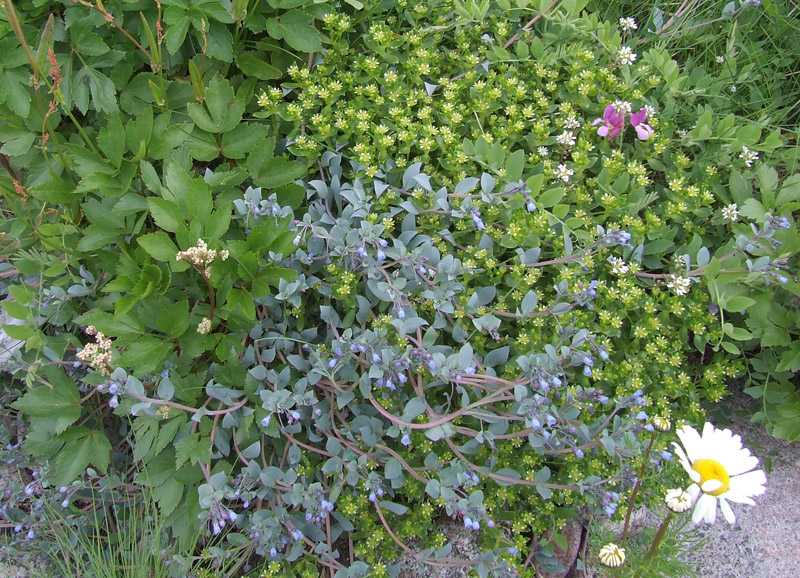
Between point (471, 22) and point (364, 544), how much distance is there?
2058mm

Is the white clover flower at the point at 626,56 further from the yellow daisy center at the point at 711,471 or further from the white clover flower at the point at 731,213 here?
the yellow daisy center at the point at 711,471

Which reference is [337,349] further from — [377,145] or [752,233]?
[752,233]

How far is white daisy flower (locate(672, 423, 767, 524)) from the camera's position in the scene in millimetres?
1561

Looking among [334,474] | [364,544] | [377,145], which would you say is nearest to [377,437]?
[334,474]

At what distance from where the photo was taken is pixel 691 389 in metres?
2.39

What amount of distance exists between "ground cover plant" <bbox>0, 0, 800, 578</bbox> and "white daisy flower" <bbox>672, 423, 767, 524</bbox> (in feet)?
0.88

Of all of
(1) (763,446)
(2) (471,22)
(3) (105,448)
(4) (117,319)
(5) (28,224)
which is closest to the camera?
(4) (117,319)

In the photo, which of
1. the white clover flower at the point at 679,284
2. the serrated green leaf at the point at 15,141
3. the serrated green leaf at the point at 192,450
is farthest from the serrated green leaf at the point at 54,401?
the white clover flower at the point at 679,284

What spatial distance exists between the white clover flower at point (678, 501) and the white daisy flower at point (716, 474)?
0.05 ft

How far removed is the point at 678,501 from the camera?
1.55 m

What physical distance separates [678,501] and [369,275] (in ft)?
3.64

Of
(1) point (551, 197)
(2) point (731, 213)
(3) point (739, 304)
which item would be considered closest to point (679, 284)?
(3) point (739, 304)

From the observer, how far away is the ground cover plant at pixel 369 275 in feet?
6.76

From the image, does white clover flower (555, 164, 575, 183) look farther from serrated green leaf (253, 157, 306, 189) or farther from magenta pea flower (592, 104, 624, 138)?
serrated green leaf (253, 157, 306, 189)
